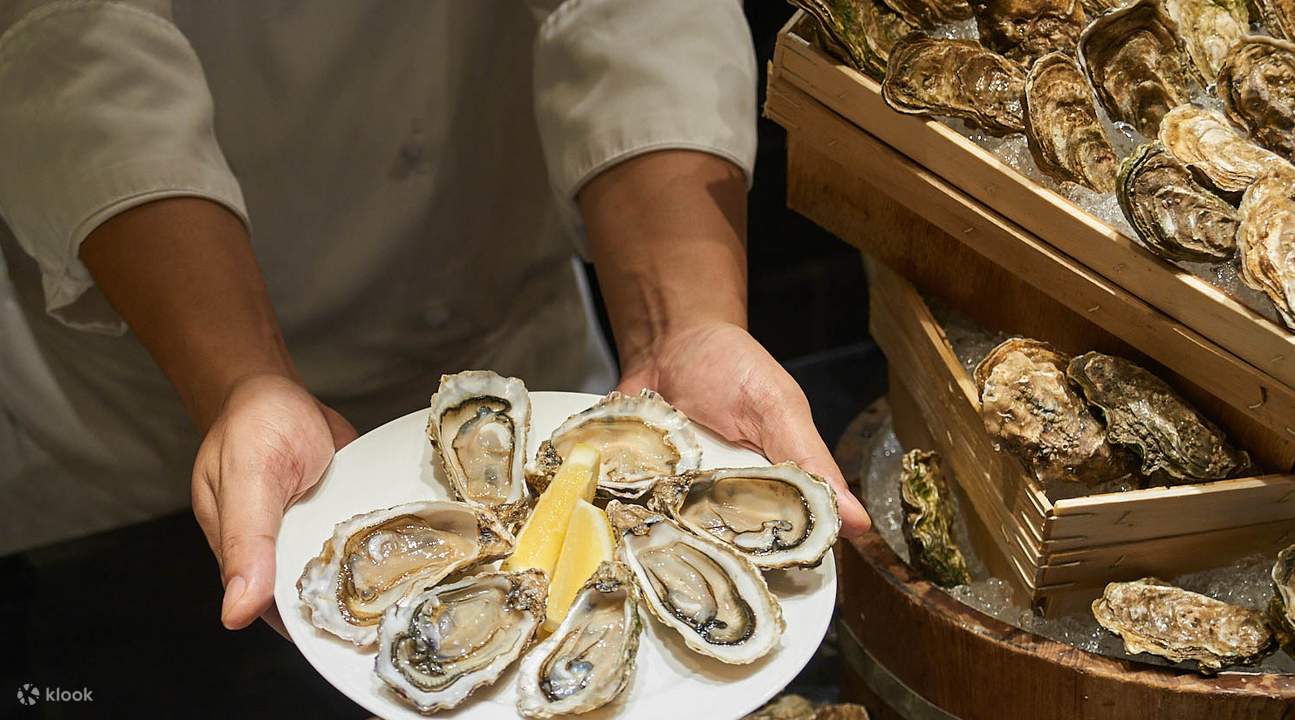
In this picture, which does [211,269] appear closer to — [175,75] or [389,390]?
[175,75]

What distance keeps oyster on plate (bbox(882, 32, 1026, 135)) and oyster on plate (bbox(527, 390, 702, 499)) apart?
38 centimetres

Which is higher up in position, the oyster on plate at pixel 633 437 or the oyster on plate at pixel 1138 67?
the oyster on plate at pixel 1138 67

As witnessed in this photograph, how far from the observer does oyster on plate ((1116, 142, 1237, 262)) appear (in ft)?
3.30

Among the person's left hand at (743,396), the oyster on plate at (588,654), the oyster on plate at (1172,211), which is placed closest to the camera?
the oyster on plate at (588,654)

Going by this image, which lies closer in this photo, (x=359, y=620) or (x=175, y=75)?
(x=359, y=620)

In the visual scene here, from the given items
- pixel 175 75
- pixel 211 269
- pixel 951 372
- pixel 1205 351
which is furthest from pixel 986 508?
pixel 175 75

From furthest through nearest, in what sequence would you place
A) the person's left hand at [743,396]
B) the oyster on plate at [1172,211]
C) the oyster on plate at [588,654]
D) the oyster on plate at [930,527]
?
the oyster on plate at [930,527] → the person's left hand at [743,396] → the oyster on plate at [1172,211] → the oyster on plate at [588,654]

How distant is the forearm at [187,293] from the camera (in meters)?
1.24

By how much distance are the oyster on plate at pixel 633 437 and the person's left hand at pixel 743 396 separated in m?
0.06

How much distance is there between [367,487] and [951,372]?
598 mm

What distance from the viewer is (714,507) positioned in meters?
1.08

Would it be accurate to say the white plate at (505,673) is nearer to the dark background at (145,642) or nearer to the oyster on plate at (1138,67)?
the dark background at (145,642)

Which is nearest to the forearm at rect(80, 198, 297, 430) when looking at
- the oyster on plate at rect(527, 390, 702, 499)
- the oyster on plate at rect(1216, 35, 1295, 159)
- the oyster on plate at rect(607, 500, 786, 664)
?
the oyster on plate at rect(527, 390, 702, 499)

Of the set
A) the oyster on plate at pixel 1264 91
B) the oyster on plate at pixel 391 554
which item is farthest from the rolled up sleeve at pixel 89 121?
the oyster on plate at pixel 1264 91
